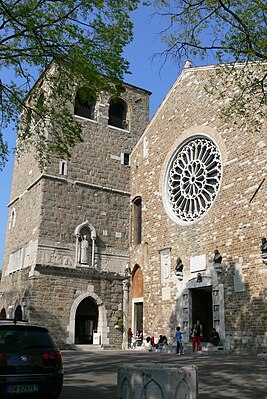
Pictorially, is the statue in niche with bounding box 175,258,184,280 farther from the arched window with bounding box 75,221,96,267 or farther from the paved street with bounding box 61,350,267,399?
the paved street with bounding box 61,350,267,399

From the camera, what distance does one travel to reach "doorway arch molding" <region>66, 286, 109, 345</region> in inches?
715

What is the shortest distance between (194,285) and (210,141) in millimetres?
5754

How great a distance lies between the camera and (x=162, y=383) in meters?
4.43

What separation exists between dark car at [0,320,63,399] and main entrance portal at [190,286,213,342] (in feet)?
37.2

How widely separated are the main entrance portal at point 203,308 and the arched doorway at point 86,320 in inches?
193

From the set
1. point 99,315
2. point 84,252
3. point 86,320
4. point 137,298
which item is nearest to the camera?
point 84,252

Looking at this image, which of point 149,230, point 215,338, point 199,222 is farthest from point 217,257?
point 149,230

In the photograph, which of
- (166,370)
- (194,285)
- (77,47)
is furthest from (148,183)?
(166,370)

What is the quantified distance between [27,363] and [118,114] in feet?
62.7

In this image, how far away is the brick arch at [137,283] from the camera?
20.0 metres

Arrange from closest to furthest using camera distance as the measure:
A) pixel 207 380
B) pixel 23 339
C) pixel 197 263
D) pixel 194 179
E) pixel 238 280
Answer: pixel 23 339 → pixel 207 380 → pixel 238 280 → pixel 197 263 → pixel 194 179

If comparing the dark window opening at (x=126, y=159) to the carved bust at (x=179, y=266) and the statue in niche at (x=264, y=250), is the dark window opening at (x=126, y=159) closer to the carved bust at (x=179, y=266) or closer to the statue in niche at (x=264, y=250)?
the carved bust at (x=179, y=266)

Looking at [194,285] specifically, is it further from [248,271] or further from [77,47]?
[77,47]

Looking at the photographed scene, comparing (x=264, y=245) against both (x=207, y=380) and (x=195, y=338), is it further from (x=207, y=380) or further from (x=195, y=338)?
(x=207, y=380)
